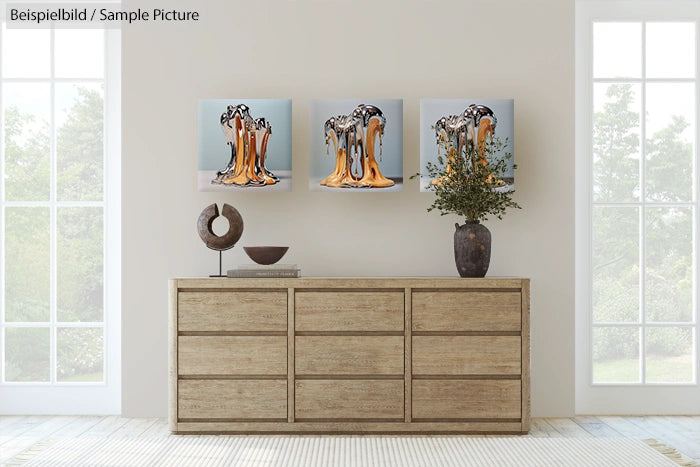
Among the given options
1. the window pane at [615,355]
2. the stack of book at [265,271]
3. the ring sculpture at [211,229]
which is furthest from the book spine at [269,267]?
Answer: the window pane at [615,355]

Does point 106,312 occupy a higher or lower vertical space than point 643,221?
lower

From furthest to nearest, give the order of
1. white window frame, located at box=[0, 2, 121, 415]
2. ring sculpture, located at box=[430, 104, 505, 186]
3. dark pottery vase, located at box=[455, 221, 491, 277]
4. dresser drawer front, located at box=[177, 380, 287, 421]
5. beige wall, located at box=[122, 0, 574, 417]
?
1. white window frame, located at box=[0, 2, 121, 415]
2. beige wall, located at box=[122, 0, 574, 417]
3. ring sculpture, located at box=[430, 104, 505, 186]
4. dark pottery vase, located at box=[455, 221, 491, 277]
5. dresser drawer front, located at box=[177, 380, 287, 421]

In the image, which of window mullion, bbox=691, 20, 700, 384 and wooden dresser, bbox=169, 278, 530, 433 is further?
window mullion, bbox=691, 20, 700, 384

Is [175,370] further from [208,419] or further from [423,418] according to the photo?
[423,418]

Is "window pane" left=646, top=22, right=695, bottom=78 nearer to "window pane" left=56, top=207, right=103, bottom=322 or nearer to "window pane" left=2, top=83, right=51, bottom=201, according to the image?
"window pane" left=56, top=207, right=103, bottom=322

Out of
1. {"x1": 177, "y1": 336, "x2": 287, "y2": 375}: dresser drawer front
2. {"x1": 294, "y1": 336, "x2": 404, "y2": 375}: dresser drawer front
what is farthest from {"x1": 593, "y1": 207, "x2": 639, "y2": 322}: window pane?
{"x1": 177, "y1": 336, "x2": 287, "y2": 375}: dresser drawer front

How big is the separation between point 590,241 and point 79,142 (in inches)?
117

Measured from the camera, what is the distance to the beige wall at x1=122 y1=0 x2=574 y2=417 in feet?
13.3

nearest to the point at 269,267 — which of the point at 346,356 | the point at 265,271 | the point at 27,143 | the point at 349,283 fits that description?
the point at 265,271

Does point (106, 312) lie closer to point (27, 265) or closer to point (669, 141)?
point (27, 265)

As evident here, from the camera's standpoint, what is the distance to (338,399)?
11.8 feet

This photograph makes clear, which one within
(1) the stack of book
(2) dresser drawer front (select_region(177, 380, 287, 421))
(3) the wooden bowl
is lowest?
(2) dresser drawer front (select_region(177, 380, 287, 421))

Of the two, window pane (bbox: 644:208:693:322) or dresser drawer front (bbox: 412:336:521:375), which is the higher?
window pane (bbox: 644:208:693:322)

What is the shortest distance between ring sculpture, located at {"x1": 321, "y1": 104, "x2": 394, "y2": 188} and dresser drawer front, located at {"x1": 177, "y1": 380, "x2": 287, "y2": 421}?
3.68 ft
